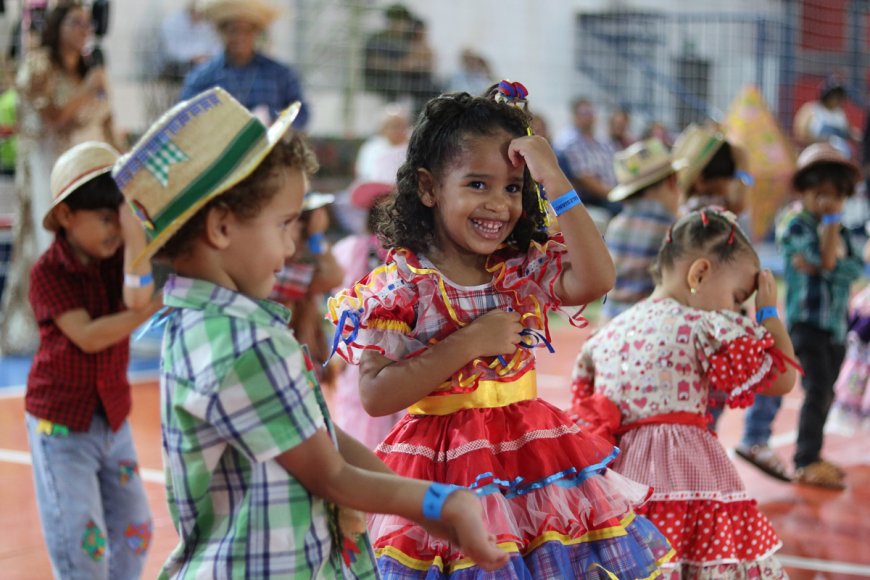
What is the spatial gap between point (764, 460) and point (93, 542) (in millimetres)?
3179

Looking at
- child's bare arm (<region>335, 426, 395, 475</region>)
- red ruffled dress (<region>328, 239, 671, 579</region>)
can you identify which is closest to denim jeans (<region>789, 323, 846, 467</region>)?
red ruffled dress (<region>328, 239, 671, 579</region>)

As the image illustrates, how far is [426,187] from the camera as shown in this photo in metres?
2.83

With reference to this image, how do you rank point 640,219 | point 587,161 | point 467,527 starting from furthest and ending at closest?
point 587,161 → point 640,219 → point 467,527

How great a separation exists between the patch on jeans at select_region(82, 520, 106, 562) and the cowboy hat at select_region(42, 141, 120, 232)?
2.89 feet

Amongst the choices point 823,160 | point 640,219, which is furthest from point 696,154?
point 823,160

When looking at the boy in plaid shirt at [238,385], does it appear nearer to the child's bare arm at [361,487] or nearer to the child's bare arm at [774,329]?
the child's bare arm at [361,487]

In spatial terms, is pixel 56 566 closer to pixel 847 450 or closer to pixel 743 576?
pixel 743 576

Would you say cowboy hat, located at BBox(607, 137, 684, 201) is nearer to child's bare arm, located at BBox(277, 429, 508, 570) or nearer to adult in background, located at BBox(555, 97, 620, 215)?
child's bare arm, located at BBox(277, 429, 508, 570)

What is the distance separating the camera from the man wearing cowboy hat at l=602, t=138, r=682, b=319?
16.6 feet

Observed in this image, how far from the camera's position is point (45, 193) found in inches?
317

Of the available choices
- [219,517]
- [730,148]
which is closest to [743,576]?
[219,517]

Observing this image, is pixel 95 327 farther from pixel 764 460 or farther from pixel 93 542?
pixel 764 460

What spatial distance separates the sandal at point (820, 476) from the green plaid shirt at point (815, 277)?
0.60 metres

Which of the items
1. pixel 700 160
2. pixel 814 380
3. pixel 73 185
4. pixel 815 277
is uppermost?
pixel 73 185
